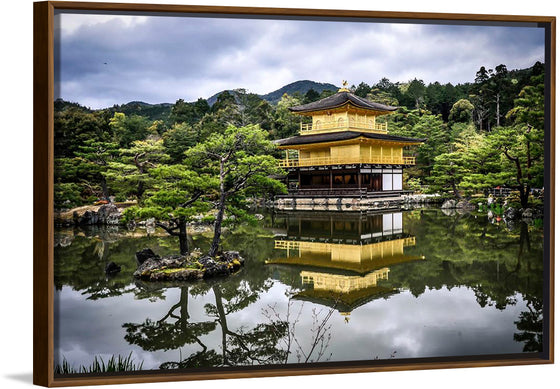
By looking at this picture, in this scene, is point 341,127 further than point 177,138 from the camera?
Yes

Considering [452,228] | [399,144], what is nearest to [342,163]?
[399,144]

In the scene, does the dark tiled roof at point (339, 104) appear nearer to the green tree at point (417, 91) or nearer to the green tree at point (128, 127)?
the green tree at point (417, 91)

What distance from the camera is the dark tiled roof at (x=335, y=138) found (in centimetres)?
1895

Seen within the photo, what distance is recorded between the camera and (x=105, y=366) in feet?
12.9

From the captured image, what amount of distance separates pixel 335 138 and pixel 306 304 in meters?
14.3

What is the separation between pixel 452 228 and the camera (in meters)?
12.0

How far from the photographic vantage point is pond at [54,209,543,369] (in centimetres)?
427

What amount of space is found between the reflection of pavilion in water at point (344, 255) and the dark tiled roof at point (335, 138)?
5.83 metres

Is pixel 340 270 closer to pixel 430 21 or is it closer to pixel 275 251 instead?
pixel 275 251

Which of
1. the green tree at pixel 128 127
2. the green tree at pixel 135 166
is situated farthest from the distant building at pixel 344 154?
the green tree at pixel 128 127

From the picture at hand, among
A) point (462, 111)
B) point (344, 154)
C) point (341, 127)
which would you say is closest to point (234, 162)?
point (462, 111)

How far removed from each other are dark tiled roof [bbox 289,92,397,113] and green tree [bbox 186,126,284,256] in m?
12.0

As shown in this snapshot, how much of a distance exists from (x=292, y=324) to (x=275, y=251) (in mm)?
3861

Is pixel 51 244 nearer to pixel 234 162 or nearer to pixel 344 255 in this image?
pixel 234 162
